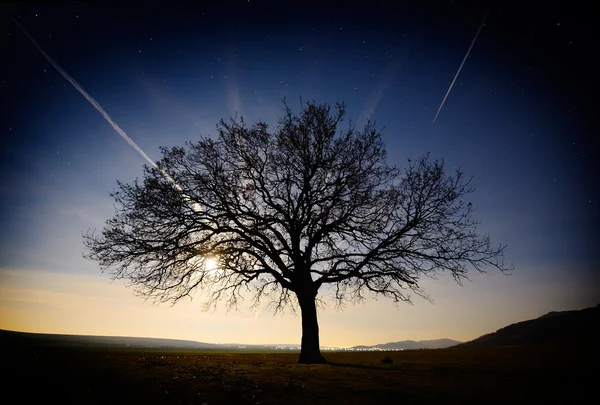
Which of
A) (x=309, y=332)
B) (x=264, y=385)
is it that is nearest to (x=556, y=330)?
(x=309, y=332)

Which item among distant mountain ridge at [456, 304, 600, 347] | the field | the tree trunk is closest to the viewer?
the field

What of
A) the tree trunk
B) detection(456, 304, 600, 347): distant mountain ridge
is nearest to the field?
the tree trunk

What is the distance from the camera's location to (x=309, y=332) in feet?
54.8

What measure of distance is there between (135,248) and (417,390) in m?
13.2

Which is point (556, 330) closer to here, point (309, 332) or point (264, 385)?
point (309, 332)

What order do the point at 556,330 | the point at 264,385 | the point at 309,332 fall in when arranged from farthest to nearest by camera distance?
1. the point at 556,330
2. the point at 309,332
3. the point at 264,385

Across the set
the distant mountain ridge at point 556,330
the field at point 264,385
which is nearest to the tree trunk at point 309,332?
the field at point 264,385

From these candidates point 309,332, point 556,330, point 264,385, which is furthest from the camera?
point 556,330

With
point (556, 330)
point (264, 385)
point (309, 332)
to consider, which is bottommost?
point (264, 385)

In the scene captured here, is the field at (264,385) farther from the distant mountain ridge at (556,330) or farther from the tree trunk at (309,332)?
the distant mountain ridge at (556,330)

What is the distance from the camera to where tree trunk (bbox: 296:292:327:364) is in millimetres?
16047

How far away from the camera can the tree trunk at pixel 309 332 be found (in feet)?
52.6

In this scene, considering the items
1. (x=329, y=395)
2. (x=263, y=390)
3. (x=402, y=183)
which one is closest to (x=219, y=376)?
(x=263, y=390)

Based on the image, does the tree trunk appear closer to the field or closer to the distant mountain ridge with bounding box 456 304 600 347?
the field
